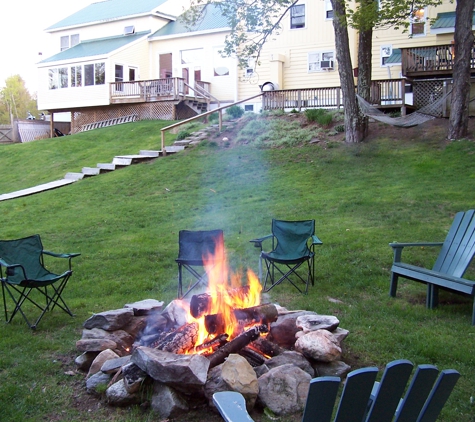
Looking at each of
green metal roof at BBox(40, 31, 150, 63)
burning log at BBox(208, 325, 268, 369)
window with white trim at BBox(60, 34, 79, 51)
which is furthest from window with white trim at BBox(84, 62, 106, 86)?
burning log at BBox(208, 325, 268, 369)

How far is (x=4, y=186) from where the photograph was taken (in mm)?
15375

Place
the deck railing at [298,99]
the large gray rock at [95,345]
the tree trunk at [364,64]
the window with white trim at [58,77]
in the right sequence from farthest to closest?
the window with white trim at [58,77]
the deck railing at [298,99]
the tree trunk at [364,64]
the large gray rock at [95,345]

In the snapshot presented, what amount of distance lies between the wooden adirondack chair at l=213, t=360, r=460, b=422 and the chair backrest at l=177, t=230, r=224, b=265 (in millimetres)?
3961

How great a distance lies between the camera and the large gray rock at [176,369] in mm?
3402

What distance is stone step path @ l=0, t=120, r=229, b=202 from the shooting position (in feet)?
45.9

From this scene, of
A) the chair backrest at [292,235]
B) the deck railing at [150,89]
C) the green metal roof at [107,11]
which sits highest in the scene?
the green metal roof at [107,11]

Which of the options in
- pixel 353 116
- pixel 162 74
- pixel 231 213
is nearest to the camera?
pixel 231 213

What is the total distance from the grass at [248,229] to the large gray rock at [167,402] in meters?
0.08

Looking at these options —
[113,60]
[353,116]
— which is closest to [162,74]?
[113,60]

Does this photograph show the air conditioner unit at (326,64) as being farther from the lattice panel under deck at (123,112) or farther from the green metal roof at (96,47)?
the green metal roof at (96,47)

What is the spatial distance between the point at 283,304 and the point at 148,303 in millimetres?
1463

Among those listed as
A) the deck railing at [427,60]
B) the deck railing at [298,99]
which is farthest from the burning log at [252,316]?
the deck railing at [427,60]

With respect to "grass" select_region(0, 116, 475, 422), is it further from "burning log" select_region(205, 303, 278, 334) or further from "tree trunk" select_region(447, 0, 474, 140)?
"tree trunk" select_region(447, 0, 474, 140)

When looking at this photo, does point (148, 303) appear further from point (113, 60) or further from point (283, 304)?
point (113, 60)
